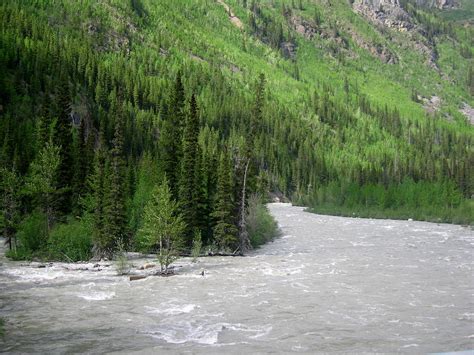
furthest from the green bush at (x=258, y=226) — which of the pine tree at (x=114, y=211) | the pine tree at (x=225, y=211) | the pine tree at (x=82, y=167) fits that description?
the pine tree at (x=82, y=167)

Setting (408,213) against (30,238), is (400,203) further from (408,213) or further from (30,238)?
(30,238)

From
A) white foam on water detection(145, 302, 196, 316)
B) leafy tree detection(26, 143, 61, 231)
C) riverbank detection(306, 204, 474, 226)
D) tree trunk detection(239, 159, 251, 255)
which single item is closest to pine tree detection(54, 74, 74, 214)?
leafy tree detection(26, 143, 61, 231)

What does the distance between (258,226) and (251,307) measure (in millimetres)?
34378

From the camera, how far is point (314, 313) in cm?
2819

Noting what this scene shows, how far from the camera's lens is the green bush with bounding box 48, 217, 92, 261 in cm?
4675

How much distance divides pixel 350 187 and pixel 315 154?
60.6m

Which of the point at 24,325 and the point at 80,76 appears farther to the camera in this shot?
the point at 80,76

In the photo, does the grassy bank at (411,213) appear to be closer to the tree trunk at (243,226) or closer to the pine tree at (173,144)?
the tree trunk at (243,226)

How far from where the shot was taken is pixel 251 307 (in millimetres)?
29266

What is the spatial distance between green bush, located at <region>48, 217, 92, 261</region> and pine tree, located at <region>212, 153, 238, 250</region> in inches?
498

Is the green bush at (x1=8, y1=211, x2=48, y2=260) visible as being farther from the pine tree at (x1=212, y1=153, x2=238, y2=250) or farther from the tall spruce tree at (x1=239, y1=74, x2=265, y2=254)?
the tall spruce tree at (x1=239, y1=74, x2=265, y2=254)

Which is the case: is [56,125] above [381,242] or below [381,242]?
above

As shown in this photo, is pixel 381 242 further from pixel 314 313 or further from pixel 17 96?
pixel 17 96

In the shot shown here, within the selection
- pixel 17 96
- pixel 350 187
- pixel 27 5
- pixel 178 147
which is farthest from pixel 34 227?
pixel 27 5
